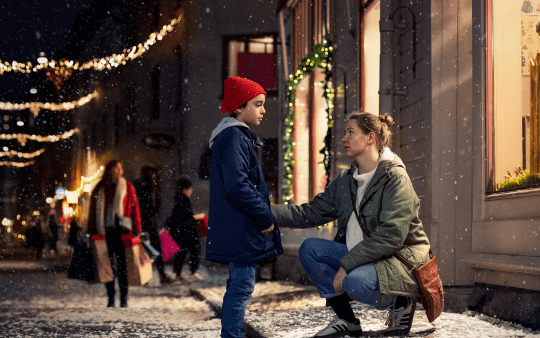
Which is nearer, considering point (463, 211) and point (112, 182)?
point (463, 211)

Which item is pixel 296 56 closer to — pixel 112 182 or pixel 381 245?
pixel 112 182

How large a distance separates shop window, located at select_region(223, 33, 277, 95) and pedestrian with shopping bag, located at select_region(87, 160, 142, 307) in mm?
12787

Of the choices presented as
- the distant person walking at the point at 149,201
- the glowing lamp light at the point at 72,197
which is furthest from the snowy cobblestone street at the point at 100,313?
the glowing lamp light at the point at 72,197

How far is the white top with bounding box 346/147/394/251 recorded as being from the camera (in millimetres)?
3994

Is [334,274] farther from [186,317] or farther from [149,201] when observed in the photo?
[149,201]

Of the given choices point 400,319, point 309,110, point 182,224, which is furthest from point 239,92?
point 309,110

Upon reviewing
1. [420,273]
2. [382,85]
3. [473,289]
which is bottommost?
[473,289]

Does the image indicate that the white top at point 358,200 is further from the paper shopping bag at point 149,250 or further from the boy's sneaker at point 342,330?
the paper shopping bag at point 149,250

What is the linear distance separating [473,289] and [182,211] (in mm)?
6226

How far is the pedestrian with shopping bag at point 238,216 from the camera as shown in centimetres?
376

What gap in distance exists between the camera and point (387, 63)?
22.5ft

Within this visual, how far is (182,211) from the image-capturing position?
10.8 meters

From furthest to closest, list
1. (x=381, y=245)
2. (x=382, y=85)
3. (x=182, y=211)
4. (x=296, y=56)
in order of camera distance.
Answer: (x=296, y=56) → (x=182, y=211) → (x=382, y=85) → (x=381, y=245)

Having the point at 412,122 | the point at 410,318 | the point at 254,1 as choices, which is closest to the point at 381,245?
the point at 410,318
